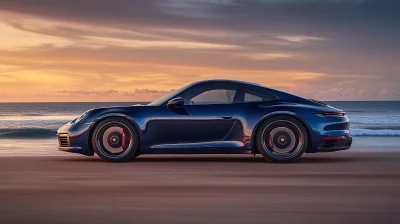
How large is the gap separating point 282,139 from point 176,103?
1.76 metres

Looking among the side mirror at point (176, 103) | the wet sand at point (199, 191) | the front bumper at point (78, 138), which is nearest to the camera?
the wet sand at point (199, 191)

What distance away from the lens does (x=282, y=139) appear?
1073 centimetres

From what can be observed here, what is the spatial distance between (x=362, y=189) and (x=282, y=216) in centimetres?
204

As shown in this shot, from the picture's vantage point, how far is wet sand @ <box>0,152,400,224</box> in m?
5.54

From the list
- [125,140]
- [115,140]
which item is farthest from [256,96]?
[115,140]

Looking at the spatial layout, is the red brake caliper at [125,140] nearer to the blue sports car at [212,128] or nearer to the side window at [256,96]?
the blue sports car at [212,128]

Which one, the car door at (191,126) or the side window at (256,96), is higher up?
the side window at (256,96)

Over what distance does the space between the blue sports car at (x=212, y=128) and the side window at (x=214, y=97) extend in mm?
16

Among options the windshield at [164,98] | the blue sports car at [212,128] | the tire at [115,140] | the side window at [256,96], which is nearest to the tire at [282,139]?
the blue sports car at [212,128]

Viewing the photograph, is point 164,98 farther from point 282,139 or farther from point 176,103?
point 282,139

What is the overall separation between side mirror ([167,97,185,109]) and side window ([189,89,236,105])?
294 mm

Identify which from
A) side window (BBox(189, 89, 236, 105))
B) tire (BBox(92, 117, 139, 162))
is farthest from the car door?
tire (BBox(92, 117, 139, 162))

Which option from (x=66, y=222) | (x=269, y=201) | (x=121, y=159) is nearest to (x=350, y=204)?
(x=269, y=201)

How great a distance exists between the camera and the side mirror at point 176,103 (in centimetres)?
1063
